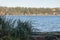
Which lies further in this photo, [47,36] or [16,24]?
[16,24]

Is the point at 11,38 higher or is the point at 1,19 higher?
the point at 1,19

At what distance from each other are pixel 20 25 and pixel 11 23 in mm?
325

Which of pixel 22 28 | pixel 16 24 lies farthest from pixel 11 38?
pixel 16 24

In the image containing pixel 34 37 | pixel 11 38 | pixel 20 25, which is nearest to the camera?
pixel 11 38

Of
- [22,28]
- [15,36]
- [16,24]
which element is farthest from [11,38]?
[16,24]

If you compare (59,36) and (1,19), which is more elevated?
(1,19)

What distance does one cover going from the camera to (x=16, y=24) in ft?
15.3

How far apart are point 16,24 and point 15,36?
62 cm

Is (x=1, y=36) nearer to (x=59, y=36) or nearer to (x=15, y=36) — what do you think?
(x=15, y=36)

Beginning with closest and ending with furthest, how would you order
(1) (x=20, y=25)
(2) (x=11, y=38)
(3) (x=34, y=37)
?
1. (2) (x=11, y=38)
2. (3) (x=34, y=37)
3. (1) (x=20, y=25)

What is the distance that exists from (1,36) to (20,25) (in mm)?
621

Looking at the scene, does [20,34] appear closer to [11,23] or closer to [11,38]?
[11,38]

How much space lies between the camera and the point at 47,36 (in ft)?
13.6

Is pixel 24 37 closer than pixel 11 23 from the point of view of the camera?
Yes
